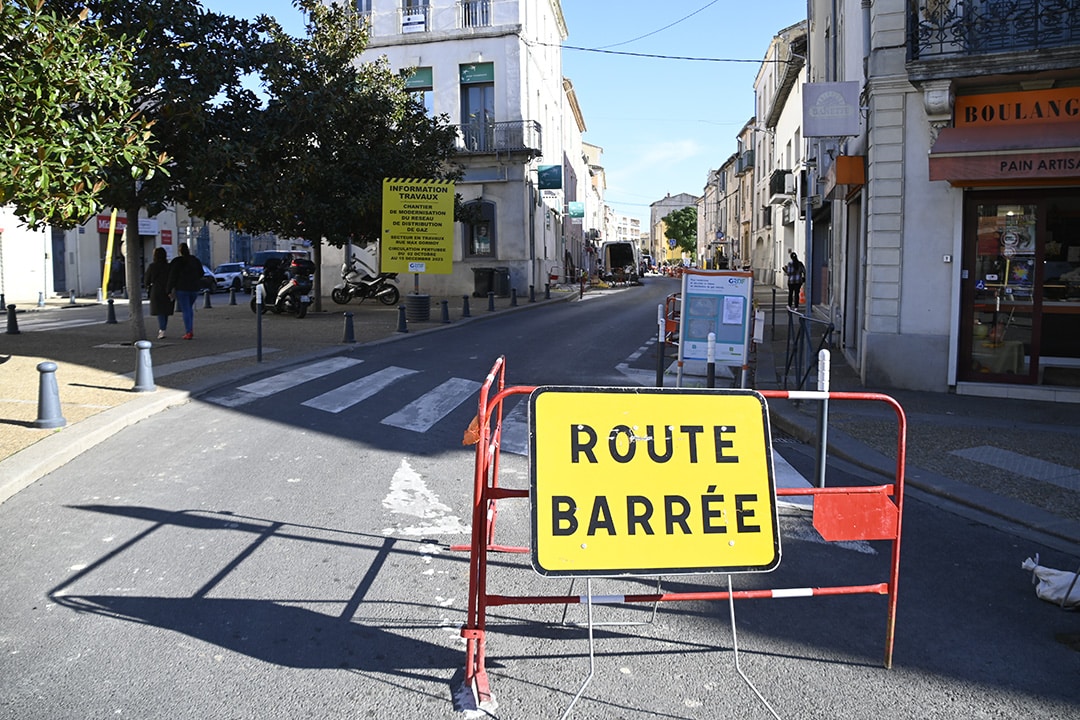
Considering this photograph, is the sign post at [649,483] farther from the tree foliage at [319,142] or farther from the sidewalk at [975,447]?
the tree foliage at [319,142]

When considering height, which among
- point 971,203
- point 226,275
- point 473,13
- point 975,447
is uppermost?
point 473,13

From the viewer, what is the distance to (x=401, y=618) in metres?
4.36

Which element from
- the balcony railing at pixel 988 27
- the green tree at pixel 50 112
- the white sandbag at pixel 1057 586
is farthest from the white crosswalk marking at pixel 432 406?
the balcony railing at pixel 988 27

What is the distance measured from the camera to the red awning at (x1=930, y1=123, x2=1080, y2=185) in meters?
10.2

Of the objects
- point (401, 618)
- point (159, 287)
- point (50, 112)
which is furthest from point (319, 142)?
point (401, 618)

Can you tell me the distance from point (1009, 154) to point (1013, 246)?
1.37 metres

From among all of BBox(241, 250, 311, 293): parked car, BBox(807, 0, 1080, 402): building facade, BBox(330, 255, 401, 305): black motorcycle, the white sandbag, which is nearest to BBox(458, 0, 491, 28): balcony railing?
BBox(241, 250, 311, 293): parked car

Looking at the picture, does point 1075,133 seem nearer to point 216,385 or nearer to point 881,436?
point 881,436

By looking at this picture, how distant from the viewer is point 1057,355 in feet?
36.6

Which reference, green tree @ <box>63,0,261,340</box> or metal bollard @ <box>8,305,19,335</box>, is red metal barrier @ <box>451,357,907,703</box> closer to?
green tree @ <box>63,0,261,340</box>

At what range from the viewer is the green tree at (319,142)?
14945 mm

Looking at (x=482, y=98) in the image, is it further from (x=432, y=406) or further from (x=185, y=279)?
(x=432, y=406)

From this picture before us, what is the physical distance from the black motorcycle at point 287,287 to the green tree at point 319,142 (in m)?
0.84

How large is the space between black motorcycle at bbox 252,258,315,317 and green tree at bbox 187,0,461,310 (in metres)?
0.84
